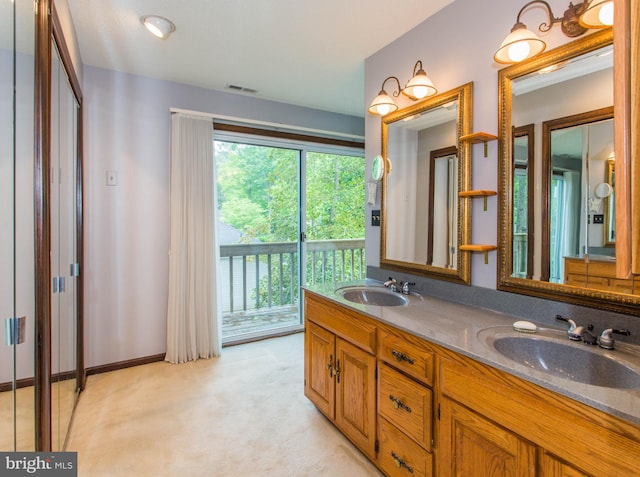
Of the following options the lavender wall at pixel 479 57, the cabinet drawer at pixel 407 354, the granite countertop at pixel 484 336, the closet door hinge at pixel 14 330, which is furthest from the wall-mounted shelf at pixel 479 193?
the closet door hinge at pixel 14 330

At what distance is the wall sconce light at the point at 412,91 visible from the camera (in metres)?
1.91

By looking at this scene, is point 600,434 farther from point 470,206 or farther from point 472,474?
point 470,206

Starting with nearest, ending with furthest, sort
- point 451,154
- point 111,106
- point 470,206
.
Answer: point 470,206
point 451,154
point 111,106

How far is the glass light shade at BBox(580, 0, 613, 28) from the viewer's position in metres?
1.22

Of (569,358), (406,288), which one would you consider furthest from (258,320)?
(569,358)

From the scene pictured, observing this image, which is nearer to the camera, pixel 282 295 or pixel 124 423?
pixel 124 423

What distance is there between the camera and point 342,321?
1885 millimetres

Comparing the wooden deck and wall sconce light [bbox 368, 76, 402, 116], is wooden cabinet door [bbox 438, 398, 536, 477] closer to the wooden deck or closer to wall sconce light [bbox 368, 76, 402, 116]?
wall sconce light [bbox 368, 76, 402, 116]

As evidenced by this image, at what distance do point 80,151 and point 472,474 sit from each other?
10.1 ft

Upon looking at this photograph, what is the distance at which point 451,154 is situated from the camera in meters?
1.96

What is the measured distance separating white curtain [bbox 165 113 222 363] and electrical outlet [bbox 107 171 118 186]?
0.44 m

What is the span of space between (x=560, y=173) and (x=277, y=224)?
8.98 feet

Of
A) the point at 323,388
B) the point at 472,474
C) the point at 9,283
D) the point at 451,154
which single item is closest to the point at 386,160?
the point at 451,154

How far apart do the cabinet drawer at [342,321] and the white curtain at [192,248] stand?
128 cm
